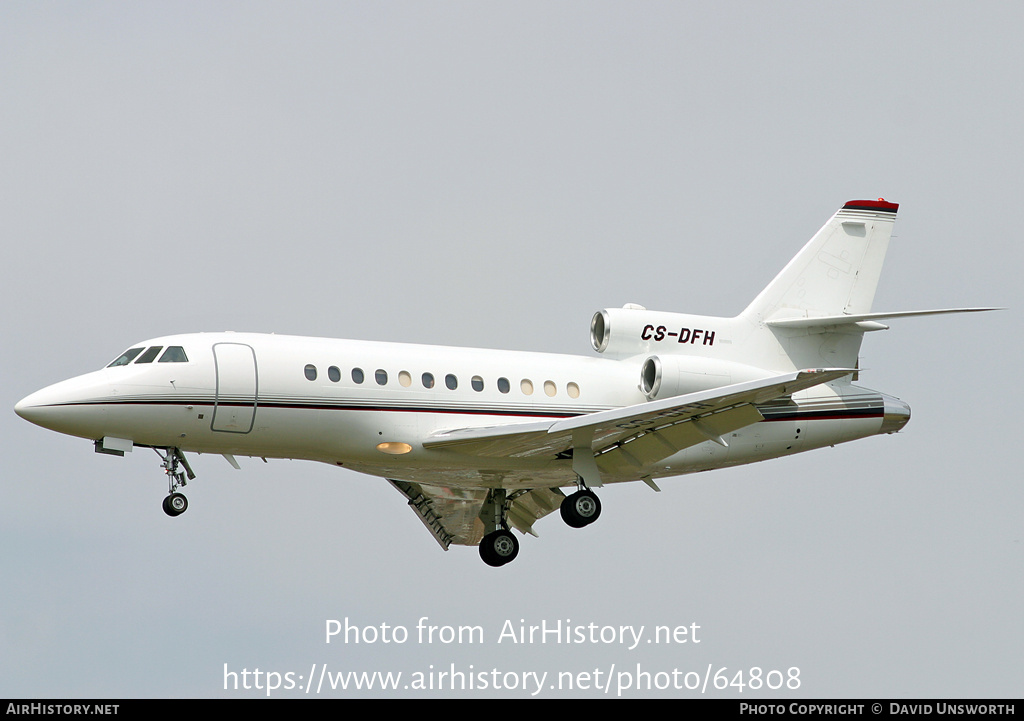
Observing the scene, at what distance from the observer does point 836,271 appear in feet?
96.2

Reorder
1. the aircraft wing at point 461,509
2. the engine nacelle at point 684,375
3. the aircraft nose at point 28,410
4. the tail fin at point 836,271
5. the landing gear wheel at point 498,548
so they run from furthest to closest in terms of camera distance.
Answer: the aircraft wing at point 461,509 → the tail fin at point 836,271 → the landing gear wheel at point 498,548 → the engine nacelle at point 684,375 → the aircraft nose at point 28,410

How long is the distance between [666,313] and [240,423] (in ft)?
28.3

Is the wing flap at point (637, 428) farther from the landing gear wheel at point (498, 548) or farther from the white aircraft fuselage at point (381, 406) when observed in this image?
the landing gear wheel at point (498, 548)

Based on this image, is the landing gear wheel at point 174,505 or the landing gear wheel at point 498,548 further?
the landing gear wheel at point 498,548

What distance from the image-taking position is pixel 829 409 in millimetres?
27375

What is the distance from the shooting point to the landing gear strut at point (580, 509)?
25.8 metres

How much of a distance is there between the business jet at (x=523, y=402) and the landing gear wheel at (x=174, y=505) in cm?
2

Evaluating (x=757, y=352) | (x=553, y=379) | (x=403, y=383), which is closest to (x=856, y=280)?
(x=757, y=352)

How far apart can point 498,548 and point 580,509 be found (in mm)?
3305

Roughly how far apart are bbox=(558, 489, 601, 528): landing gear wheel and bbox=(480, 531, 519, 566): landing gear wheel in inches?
118

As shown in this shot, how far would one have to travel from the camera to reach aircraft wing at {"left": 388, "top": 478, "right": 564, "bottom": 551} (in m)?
29.6

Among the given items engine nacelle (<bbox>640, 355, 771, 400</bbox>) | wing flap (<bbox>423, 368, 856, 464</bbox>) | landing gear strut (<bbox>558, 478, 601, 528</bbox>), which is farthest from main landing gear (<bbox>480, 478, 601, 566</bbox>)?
engine nacelle (<bbox>640, 355, 771, 400</bbox>)

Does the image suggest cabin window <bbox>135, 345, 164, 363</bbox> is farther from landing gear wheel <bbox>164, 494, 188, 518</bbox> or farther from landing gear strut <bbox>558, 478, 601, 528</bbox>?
landing gear strut <bbox>558, 478, 601, 528</bbox>

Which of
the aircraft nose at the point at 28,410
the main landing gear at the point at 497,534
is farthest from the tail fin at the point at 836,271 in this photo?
the aircraft nose at the point at 28,410
